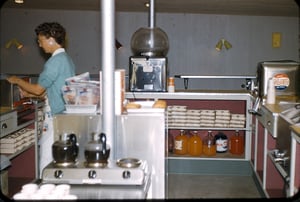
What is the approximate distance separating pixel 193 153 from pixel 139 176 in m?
2.47

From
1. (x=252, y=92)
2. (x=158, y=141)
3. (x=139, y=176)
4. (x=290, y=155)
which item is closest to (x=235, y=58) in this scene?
(x=252, y=92)

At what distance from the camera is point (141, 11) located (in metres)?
6.78

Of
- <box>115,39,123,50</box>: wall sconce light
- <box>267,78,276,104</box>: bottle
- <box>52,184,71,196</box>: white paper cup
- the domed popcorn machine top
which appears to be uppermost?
<box>115,39,123,50</box>: wall sconce light

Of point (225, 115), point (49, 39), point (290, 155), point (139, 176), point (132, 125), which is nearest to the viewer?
point (139, 176)

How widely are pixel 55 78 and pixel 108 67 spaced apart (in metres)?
0.88

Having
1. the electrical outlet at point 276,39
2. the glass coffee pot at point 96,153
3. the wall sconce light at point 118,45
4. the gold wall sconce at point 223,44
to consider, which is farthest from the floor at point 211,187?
the electrical outlet at point 276,39

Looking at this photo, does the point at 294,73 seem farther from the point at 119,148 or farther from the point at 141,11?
the point at 141,11

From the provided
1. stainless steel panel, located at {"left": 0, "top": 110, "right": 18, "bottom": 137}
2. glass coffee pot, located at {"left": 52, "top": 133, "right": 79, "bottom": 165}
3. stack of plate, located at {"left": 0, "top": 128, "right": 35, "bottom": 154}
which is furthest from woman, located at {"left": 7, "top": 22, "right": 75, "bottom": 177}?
glass coffee pot, located at {"left": 52, "top": 133, "right": 79, "bottom": 165}

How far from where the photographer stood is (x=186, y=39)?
23.0ft

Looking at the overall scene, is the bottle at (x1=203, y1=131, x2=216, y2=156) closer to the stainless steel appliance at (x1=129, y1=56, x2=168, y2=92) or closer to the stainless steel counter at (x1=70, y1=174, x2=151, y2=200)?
the stainless steel appliance at (x1=129, y1=56, x2=168, y2=92)

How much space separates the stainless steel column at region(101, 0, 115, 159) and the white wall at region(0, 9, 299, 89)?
16.4 feet

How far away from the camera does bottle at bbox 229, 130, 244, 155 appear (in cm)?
422

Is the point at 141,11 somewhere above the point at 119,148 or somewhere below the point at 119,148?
above

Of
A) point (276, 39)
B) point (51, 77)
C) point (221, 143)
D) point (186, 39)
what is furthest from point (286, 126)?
point (276, 39)
